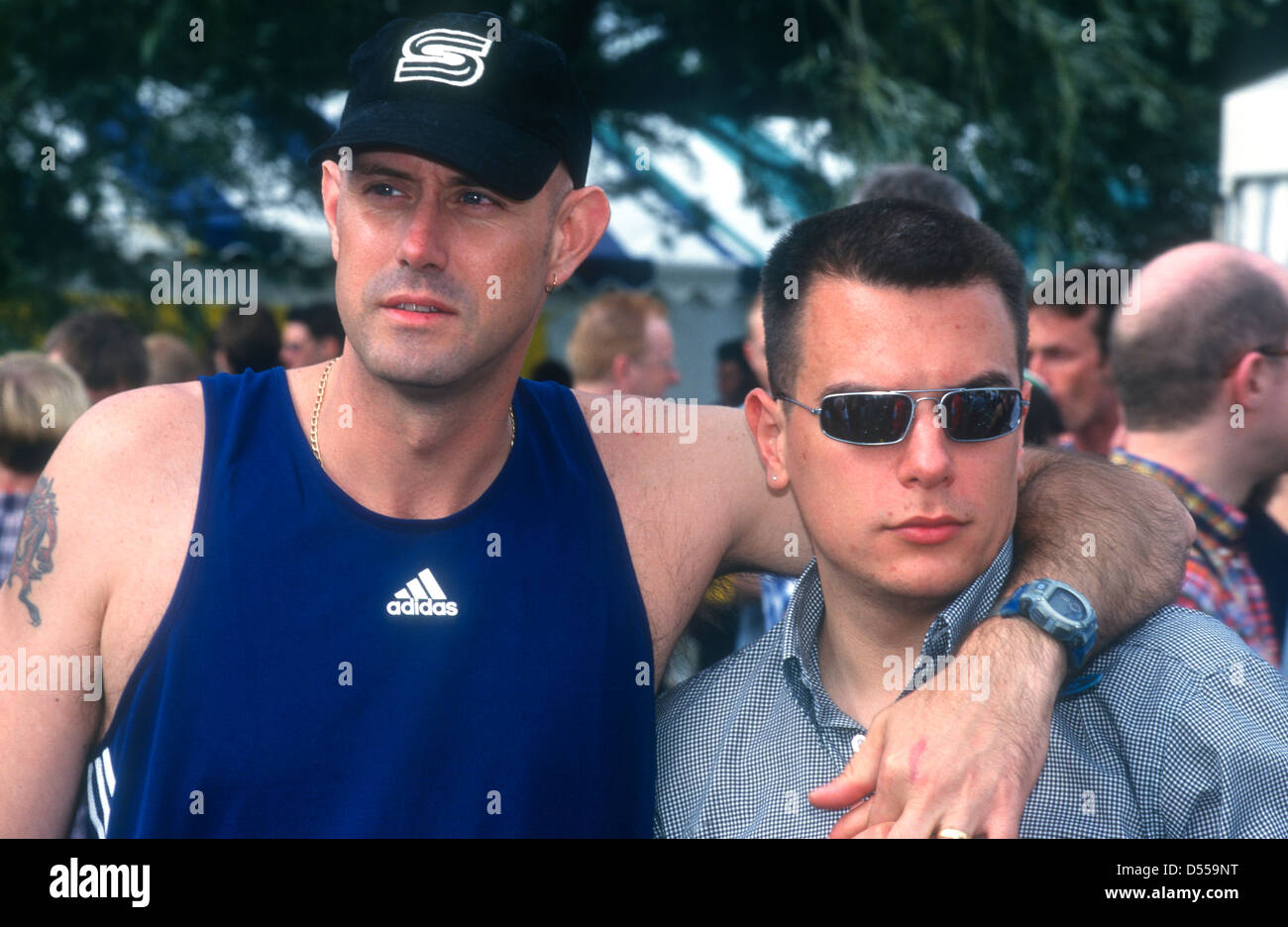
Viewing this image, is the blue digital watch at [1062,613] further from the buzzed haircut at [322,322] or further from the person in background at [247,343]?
the buzzed haircut at [322,322]

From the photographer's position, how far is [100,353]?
554 cm

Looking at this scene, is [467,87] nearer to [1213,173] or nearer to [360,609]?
[360,609]

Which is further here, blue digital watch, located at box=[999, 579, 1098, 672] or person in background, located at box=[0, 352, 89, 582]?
person in background, located at box=[0, 352, 89, 582]

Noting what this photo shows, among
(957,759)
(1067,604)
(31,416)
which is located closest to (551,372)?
(31,416)

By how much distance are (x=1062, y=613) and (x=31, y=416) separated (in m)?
3.52

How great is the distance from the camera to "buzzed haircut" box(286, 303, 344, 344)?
22.7 feet

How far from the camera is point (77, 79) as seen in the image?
764 centimetres

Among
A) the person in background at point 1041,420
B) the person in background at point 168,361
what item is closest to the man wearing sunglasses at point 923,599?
the person in background at point 1041,420

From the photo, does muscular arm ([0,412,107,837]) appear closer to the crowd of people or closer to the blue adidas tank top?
the blue adidas tank top

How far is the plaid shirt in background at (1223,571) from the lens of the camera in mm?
2906

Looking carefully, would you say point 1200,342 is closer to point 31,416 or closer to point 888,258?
point 888,258

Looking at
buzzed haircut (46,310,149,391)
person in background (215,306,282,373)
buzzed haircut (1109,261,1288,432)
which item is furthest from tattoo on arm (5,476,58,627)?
person in background (215,306,282,373)

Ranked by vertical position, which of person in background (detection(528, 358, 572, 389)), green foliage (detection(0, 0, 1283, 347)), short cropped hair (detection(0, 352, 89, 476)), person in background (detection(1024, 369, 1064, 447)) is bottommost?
person in background (detection(1024, 369, 1064, 447))

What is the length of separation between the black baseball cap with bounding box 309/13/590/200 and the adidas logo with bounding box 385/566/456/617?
2.14 ft
